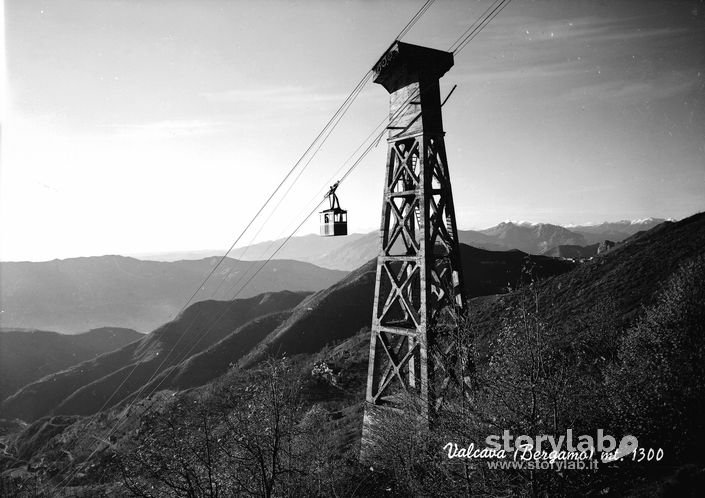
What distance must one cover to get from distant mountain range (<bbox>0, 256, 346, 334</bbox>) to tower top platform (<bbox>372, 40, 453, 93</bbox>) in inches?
6214

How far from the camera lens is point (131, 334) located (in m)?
106

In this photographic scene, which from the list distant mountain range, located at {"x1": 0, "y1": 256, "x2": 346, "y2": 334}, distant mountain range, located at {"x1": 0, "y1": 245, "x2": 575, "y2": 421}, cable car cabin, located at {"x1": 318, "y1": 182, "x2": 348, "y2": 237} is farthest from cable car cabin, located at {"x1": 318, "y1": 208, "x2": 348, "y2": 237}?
distant mountain range, located at {"x1": 0, "y1": 256, "x2": 346, "y2": 334}

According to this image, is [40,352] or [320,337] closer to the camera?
[320,337]

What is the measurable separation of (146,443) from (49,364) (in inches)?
4007

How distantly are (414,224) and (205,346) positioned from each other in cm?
8095

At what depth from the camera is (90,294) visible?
534 feet

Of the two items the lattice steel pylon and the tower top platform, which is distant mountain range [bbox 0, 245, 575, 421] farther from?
the tower top platform

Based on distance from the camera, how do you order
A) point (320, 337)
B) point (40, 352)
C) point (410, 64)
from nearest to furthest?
1. point (410, 64)
2. point (320, 337)
3. point (40, 352)

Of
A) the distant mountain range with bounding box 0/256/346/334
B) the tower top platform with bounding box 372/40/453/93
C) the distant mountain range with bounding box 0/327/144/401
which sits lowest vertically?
the distant mountain range with bounding box 0/327/144/401

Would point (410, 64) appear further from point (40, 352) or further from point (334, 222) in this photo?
point (40, 352)

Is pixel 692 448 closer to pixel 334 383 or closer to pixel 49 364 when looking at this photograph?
pixel 334 383

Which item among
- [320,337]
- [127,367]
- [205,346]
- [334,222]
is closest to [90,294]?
[205,346]

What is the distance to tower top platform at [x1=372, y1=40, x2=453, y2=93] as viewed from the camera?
29.3 ft

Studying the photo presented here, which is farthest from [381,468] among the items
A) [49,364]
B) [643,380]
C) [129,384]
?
[49,364]
